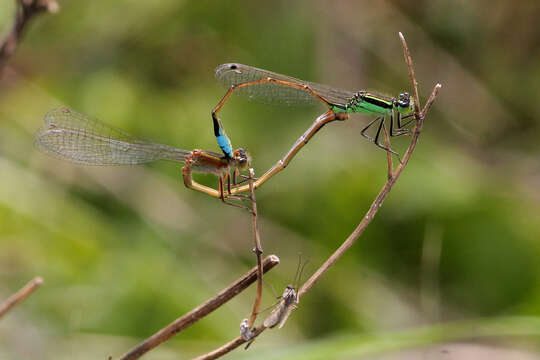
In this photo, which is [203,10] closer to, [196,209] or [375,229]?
[196,209]

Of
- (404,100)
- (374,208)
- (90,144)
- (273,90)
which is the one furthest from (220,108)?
(374,208)

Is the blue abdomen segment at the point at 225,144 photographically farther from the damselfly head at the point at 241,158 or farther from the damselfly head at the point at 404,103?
the damselfly head at the point at 404,103

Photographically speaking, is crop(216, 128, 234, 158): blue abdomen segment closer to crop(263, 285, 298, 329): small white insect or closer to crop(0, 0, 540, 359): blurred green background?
crop(263, 285, 298, 329): small white insect

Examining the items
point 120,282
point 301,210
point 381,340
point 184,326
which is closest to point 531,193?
point 301,210

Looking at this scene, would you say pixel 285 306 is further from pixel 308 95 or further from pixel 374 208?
pixel 308 95

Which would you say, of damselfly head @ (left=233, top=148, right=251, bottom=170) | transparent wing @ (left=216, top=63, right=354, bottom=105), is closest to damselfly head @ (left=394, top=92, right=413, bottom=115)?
transparent wing @ (left=216, top=63, right=354, bottom=105)
